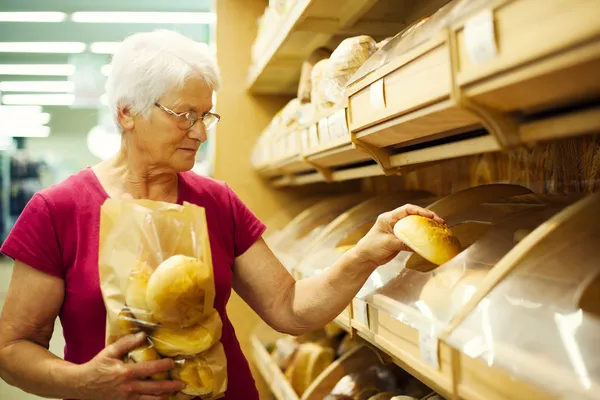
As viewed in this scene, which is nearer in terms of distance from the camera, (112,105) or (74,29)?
(112,105)

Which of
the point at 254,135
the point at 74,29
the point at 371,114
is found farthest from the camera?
the point at 74,29

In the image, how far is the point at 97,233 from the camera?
132 centimetres

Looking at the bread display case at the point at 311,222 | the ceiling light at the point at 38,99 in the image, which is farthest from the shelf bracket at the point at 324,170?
the ceiling light at the point at 38,99

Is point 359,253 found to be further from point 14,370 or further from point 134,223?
point 14,370

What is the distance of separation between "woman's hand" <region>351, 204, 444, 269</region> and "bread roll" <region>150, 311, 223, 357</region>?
0.43 m

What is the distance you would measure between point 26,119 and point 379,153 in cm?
820

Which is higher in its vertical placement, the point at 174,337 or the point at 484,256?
the point at 484,256

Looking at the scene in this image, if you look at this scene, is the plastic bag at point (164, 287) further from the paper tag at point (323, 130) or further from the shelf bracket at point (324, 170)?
the shelf bracket at point (324, 170)

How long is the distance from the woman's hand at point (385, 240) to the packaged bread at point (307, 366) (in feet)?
3.35

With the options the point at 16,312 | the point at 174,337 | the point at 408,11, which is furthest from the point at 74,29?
the point at 174,337

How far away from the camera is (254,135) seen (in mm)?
3307

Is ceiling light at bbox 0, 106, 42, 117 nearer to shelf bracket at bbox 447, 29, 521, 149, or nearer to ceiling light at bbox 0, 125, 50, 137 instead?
ceiling light at bbox 0, 125, 50, 137

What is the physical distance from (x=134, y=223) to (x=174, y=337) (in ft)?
0.77

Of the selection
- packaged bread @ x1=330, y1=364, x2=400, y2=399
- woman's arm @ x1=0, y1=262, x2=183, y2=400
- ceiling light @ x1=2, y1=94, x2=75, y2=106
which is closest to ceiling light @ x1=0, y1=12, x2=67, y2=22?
ceiling light @ x1=2, y1=94, x2=75, y2=106
